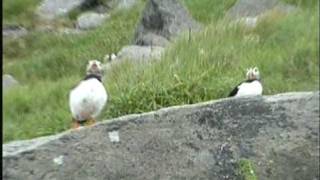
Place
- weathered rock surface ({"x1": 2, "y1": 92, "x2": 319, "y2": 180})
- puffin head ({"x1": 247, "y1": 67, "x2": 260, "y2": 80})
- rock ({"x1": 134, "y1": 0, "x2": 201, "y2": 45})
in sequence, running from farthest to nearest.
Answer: rock ({"x1": 134, "y1": 0, "x2": 201, "y2": 45}), puffin head ({"x1": 247, "y1": 67, "x2": 260, "y2": 80}), weathered rock surface ({"x1": 2, "y1": 92, "x2": 319, "y2": 180})

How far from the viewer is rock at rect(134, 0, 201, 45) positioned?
490 inches

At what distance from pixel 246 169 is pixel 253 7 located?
8538 mm

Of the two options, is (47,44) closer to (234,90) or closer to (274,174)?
(234,90)

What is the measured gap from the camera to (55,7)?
69.9ft

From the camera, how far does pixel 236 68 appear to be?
8.77m

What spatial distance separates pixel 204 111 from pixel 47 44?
1330 cm

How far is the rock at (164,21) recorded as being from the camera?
12.4 metres

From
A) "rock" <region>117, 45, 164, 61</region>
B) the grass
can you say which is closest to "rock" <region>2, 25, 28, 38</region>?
"rock" <region>117, 45, 164, 61</region>

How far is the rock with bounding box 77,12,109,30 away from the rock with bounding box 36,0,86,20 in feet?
2.46

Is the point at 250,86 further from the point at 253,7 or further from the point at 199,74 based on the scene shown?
the point at 253,7

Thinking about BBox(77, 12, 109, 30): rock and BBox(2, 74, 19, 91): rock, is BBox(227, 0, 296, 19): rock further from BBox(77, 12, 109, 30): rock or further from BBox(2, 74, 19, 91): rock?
BBox(77, 12, 109, 30): rock

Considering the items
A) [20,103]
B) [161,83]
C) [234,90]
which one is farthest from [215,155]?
[20,103]

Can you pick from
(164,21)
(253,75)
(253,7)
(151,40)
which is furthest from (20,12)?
(253,75)

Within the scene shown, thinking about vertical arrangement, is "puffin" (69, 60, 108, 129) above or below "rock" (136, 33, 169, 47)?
above
